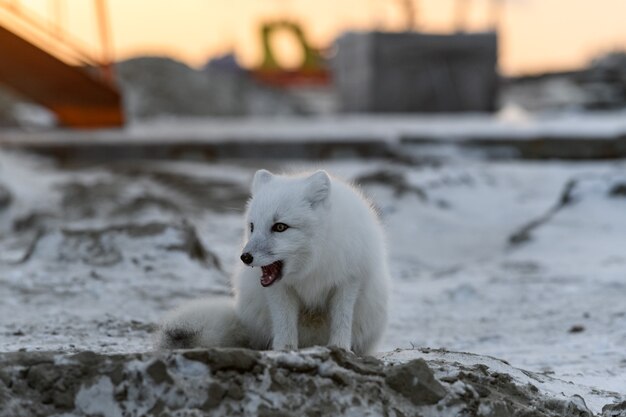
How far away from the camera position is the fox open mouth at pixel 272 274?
3.37 metres

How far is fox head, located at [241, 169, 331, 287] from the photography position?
3.31 metres

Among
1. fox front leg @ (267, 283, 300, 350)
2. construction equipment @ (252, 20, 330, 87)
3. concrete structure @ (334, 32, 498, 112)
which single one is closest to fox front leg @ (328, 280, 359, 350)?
fox front leg @ (267, 283, 300, 350)

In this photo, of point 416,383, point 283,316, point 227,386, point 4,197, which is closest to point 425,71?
point 4,197

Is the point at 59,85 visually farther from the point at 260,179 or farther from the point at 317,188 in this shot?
the point at 317,188

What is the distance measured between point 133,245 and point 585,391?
3.33m

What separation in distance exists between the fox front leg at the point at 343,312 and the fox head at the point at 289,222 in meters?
0.21

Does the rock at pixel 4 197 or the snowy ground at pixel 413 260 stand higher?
the rock at pixel 4 197

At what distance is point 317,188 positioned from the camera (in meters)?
3.37

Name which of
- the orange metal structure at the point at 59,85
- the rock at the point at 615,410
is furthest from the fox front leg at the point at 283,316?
the orange metal structure at the point at 59,85

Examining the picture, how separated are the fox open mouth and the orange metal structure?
10.8 metres

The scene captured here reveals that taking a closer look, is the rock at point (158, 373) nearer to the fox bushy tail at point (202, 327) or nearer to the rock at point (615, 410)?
the fox bushy tail at point (202, 327)

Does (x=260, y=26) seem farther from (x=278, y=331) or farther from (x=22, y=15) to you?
(x=278, y=331)

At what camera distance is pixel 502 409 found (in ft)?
9.47

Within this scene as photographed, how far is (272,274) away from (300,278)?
0.39ft
